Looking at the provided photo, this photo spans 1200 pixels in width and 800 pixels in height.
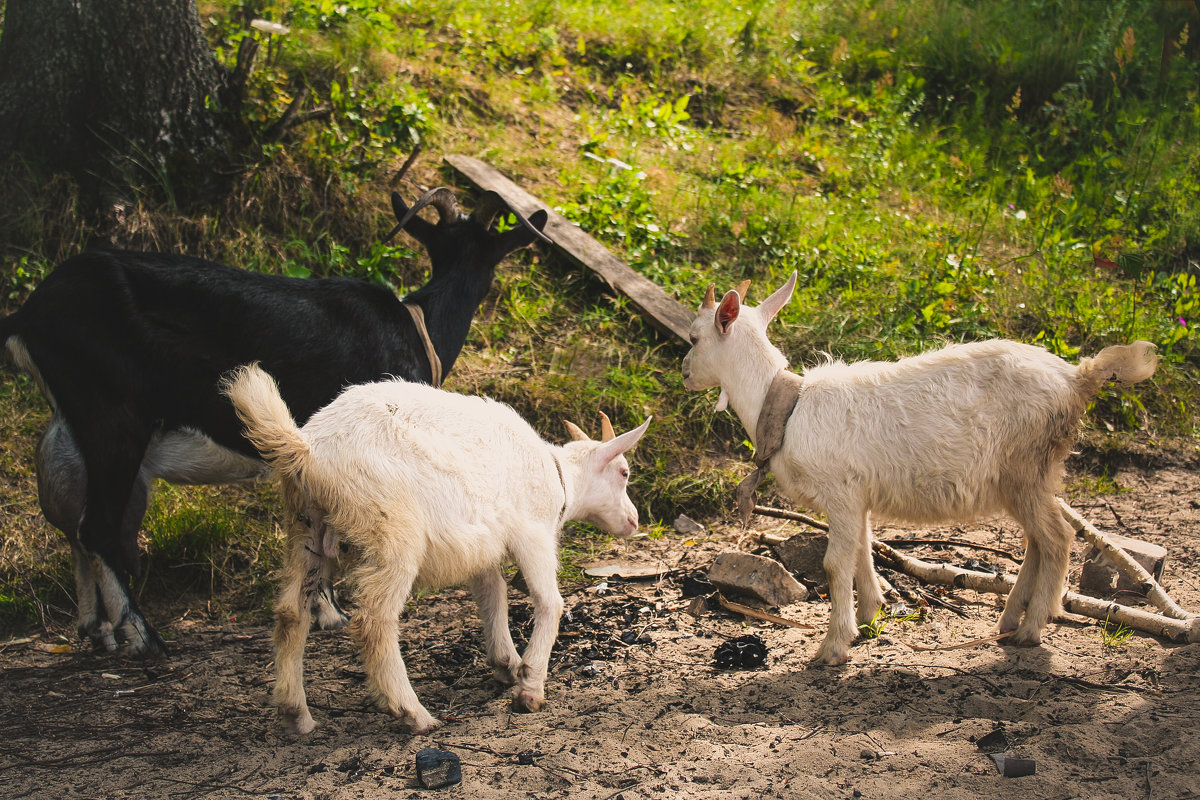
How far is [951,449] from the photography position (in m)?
3.86

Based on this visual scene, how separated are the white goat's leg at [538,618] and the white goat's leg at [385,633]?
383mm

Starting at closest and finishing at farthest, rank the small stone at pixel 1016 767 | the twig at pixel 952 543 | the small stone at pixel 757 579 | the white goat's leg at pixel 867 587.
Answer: the small stone at pixel 1016 767, the white goat's leg at pixel 867 587, the small stone at pixel 757 579, the twig at pixel 952 543

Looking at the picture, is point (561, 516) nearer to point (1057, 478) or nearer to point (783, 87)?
point (1057, 478)

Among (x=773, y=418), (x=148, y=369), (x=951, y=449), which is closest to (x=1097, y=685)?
(x=951, y=449)

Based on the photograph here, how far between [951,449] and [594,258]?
3.35 m

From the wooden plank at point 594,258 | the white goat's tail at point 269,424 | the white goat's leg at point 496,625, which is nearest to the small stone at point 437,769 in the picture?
the white goat's leg at point 496,625

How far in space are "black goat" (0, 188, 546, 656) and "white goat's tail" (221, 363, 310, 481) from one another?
1186 mm

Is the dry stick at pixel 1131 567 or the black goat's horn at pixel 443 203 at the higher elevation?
the black goat's horn at pixel 443 203

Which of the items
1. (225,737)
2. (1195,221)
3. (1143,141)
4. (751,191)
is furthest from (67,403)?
(1143,141)

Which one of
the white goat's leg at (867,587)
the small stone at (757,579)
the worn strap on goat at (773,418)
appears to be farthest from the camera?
the small stone at (757,579)

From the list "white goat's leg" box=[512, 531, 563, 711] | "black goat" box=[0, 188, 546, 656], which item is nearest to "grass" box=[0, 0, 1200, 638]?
"black goat" box=[0, 188, 546, 656]

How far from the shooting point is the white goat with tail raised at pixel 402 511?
11.0 feet

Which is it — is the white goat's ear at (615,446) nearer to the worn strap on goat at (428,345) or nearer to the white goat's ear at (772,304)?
the white goat's ear at (772,304)

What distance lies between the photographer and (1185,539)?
16.3ft
